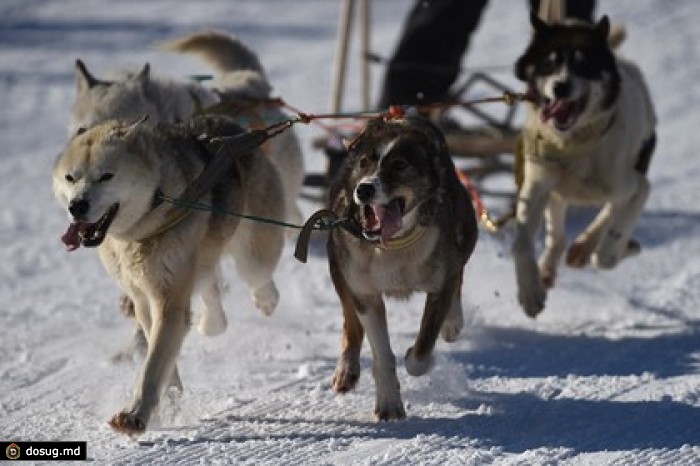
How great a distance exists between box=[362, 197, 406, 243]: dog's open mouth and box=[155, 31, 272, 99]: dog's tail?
66.5 inches

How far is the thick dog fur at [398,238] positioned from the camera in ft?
12.6

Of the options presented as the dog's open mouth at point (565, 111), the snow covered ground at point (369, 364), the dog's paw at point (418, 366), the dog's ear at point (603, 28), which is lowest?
the snow covered ground at point (369, 364)

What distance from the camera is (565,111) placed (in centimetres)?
506

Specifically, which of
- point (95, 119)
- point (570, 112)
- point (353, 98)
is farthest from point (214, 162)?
point (353, 98)

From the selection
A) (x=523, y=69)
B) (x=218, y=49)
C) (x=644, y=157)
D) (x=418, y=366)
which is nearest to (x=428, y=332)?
(x=418, y=366)

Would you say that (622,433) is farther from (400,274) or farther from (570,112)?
(570,112)

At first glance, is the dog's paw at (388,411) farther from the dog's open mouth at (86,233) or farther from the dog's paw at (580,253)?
the dog's paw at (580,253)

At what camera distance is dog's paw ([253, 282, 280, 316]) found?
495 centimetres

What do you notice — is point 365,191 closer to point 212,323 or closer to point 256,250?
point 256,250

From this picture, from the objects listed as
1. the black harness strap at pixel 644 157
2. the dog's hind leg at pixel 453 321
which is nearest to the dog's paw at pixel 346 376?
the dog's hind leg at pixel 453 321

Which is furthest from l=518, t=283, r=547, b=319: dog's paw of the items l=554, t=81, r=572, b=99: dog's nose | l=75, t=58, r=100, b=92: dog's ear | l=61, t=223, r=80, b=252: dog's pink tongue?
l=61, t=223, r=80, b=252: dog's pink tongue

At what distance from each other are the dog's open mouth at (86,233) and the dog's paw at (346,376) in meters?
0.93

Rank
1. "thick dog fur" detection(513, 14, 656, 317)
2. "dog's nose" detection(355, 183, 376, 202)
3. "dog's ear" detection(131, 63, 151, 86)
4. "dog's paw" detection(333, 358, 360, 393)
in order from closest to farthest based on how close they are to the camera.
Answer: "dog's nose" detection(355, 183, 376, 202) < "dog's paw" detection(333, 358, 360, 393) < "dog's ear" detection(131, 63, 151, 86) < "thick dog fur" detection(513, 14, 656, 317)

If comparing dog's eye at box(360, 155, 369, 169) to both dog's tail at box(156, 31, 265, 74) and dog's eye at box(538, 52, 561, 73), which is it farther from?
dog's tail at box(156, 31, 265, 74)
